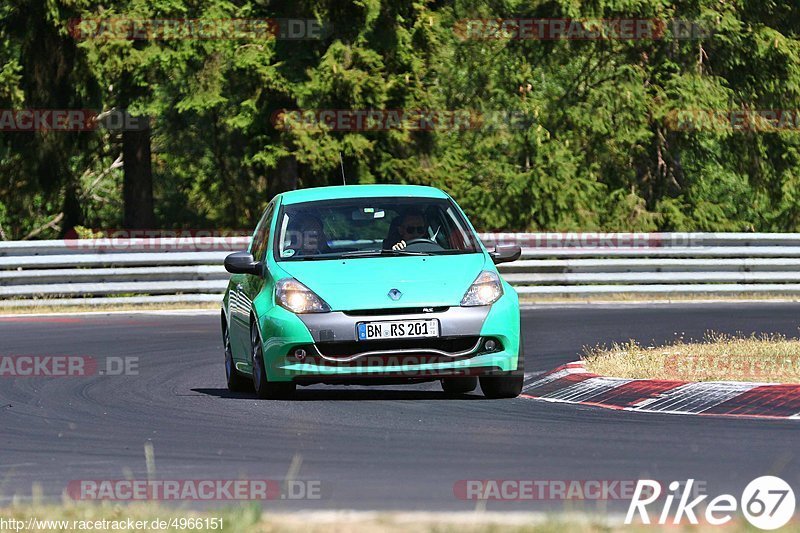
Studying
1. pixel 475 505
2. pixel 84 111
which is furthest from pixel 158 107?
pixel 475 505

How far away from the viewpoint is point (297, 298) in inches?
439

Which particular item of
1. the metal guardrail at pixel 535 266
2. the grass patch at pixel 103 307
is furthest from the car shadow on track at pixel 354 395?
the metal guardrail at pixel 535 266

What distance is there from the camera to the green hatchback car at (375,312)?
35.8 feet

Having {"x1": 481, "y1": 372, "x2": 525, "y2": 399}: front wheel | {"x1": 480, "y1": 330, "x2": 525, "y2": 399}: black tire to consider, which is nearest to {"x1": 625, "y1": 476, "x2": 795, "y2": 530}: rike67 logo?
{"x1": 480, "y1": 330, "x2": 525, "y2": 399}: black tire

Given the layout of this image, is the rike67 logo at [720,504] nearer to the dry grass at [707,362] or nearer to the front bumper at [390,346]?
the front bumper at [390,346]

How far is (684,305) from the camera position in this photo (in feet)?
77.4

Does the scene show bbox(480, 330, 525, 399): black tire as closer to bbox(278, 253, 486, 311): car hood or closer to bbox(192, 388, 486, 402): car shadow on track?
bbox(192, 388, 486, 402): car shadow on track

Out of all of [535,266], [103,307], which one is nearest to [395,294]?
[103,307]

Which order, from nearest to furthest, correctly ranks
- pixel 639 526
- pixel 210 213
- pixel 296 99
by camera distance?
1. pixel 639 526
2. pixel 296 99
3. pixel 210 213

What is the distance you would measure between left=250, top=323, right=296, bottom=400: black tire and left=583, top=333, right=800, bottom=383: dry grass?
261cm

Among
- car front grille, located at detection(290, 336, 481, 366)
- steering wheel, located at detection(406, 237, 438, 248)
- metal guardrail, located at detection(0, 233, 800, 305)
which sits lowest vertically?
metal guardrail, located at detection(0, 233, 800, 305)

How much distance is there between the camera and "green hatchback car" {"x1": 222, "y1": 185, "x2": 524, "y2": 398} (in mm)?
10898

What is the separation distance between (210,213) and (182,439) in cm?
3642

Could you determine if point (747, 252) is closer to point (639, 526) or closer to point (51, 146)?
point (51, 146)
